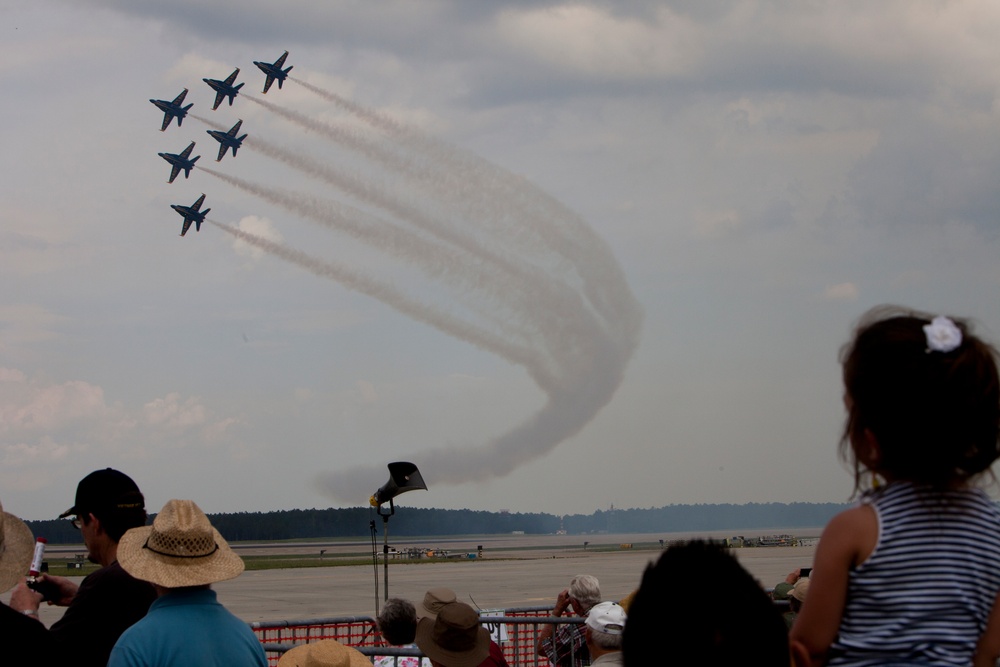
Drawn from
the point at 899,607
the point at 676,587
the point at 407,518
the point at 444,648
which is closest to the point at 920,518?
the point at 899,607

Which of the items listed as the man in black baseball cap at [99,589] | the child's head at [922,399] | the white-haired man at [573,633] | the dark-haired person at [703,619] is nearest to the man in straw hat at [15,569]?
the man in black baseball cap at [99,589]

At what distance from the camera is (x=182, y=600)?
3865 millimetres

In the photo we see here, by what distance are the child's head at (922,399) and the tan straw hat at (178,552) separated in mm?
2503

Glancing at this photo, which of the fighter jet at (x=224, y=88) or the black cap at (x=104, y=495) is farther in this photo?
the fighter jet at (x=224, y=88)

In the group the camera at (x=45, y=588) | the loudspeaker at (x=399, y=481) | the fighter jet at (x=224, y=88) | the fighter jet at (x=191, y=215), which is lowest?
the camera at (x=45, y=588)

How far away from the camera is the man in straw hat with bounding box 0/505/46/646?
3436 mm

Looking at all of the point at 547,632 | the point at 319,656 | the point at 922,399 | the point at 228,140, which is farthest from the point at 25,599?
the point at 228,140

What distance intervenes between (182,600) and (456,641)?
191cm

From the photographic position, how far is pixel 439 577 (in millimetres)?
36594

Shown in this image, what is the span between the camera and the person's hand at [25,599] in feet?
13.7

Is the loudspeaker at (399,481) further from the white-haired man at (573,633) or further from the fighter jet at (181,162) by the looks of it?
the fighter jet at (181,162)

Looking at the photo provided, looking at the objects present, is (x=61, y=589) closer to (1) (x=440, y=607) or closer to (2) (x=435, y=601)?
(1) (x=440, y=607)

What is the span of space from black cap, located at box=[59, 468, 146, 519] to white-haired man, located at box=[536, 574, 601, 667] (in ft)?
12.5

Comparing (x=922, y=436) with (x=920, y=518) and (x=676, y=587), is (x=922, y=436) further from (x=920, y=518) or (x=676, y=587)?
(x=676, y=587)
